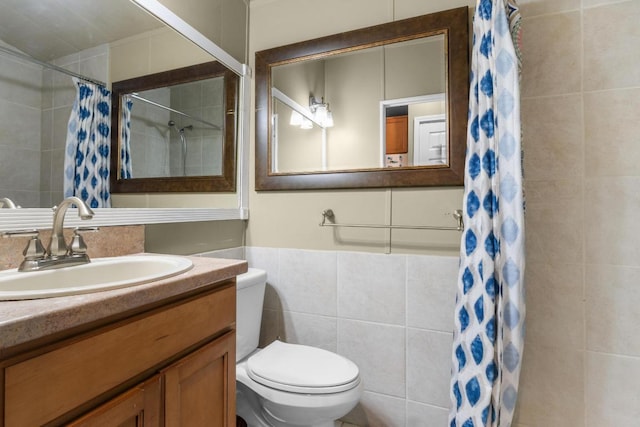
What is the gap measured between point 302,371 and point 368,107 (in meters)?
1.24

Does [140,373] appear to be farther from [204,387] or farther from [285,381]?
[285,381]

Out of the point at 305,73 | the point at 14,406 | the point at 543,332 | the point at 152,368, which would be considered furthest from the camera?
the point at 305,73

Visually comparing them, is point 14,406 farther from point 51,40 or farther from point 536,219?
point 536,219

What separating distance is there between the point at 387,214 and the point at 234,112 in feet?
3.37

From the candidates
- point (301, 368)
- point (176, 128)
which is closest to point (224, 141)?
point (176, 128)

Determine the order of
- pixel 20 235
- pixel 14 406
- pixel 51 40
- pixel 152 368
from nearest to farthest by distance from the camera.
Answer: pixel 14 406 < pixel 152 368 < pixel 20 235 < pixel 51 40

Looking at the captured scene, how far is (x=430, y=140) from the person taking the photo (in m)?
1.48

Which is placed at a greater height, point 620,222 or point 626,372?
point 620,222

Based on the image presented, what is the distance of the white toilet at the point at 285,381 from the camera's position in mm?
1177

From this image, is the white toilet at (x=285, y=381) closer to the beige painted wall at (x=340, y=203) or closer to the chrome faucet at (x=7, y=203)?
the beige painted wall at (x=340, y=203)

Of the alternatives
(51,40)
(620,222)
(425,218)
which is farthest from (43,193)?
(620,222)

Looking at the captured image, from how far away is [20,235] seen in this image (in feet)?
2.93

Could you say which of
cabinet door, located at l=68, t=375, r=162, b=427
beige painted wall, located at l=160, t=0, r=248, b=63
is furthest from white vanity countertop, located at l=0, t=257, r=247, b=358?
beige painted wall, located at l=160, t=0, r=248, b=63

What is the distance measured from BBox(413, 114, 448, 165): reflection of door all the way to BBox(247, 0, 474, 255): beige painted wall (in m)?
0.14
